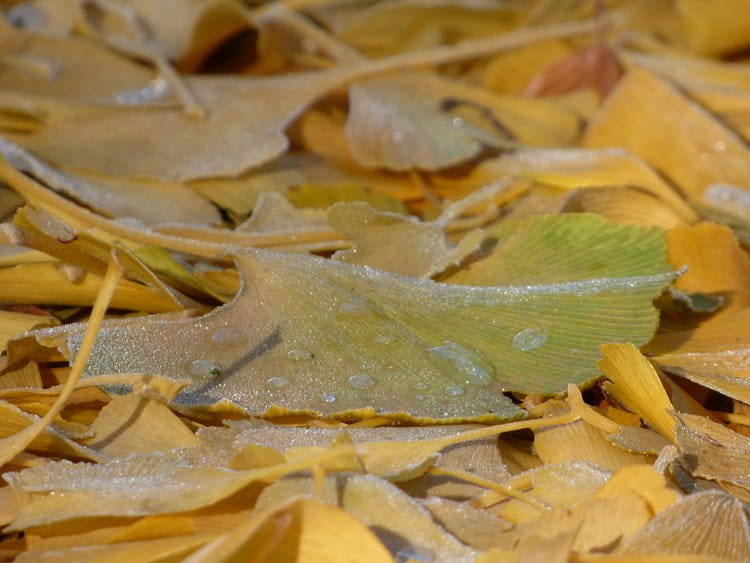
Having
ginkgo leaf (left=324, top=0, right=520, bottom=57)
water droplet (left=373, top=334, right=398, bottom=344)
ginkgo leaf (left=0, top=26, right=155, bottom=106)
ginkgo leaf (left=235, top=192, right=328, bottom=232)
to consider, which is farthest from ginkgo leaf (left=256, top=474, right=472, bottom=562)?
ginkgo leaf (left=324, top=0, right=520, bottom=57)

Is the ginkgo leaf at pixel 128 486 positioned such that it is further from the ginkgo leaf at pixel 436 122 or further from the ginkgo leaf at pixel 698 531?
the ginkgo leaf at pixel 436 122

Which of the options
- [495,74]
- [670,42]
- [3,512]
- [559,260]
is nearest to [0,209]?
[3,512]

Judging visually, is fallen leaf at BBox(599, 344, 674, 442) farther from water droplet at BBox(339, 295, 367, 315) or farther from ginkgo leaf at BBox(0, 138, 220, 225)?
ginkgo leaf at BBox(0, 138, 220, 225)

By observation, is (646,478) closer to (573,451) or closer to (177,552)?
(573,451)

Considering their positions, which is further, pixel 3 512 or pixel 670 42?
pixel 670 42

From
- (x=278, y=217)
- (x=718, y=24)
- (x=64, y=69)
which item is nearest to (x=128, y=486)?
(x=278, y=217)

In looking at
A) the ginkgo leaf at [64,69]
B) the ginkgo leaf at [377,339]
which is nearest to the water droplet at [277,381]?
the ginkgo leaf at [377,339]
